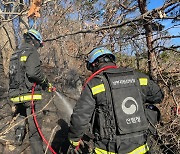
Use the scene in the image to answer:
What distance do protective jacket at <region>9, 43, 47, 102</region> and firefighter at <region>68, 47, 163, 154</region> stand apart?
188 centimetres

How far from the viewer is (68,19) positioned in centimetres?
1164

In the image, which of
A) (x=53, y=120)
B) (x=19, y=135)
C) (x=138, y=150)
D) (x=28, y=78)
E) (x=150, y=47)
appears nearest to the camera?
(x=138, y=150)

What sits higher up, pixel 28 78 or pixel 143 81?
pixel 28 78

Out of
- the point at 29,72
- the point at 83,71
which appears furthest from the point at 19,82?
the point at 83,71

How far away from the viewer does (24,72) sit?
4902 mm

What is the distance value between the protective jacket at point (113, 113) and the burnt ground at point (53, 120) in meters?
1.41

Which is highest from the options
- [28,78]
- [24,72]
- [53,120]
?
[24,72]

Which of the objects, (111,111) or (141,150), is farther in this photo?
(141,150)

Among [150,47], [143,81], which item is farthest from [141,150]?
[150,47]

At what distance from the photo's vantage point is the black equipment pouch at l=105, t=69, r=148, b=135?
3098 mm

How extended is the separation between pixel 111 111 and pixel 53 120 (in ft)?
12.4

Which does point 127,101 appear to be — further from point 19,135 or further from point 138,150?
point 19,135

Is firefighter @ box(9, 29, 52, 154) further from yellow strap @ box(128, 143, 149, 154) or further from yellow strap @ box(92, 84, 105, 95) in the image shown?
yellow strap @ box(128, 143, 149, 154)

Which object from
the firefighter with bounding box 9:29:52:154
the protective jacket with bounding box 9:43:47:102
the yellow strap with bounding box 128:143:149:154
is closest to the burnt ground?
the firefighter with bounding box 9:29:52:154
